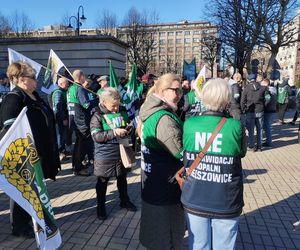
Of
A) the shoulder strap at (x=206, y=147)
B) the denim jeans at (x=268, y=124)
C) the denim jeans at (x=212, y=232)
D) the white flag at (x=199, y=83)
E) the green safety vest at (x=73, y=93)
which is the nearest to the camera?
the shoulder strap at (x=206, y=147)

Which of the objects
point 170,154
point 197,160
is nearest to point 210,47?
point 170,154

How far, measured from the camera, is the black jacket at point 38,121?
11.1 feet

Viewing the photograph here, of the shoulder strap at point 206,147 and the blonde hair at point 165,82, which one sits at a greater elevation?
the blonde hair at point 165,82

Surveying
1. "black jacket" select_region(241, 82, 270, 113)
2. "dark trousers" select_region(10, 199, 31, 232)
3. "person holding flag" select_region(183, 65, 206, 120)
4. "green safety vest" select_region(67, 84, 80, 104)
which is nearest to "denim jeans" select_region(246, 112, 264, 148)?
"black jacket" select_region(241, 82, 270, 113)

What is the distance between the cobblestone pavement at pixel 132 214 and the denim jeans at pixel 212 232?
1.25 metres

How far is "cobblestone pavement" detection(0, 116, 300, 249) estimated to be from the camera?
3625mm

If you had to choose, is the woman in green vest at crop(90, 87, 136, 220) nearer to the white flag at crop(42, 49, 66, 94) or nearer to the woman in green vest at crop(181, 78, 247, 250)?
the woman in green vest at crop(181, 78, 247, 250)

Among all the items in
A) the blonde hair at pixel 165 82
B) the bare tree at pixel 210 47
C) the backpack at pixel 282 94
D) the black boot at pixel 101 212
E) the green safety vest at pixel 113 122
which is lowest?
the black boot at pixel 101 212

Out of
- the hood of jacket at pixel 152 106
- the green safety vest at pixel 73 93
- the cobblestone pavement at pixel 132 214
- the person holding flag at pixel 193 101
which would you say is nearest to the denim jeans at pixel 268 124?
the cobblestone pavement at pixel 132 214

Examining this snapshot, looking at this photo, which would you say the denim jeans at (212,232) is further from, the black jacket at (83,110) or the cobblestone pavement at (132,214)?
the black jacket at (83,110)

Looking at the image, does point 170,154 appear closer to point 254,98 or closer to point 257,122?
point 254,98

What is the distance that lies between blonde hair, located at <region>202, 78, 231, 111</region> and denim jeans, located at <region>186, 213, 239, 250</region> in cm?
87

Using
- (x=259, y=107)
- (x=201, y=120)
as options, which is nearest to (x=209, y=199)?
(x=201, y=120)

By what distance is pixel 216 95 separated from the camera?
230cm
